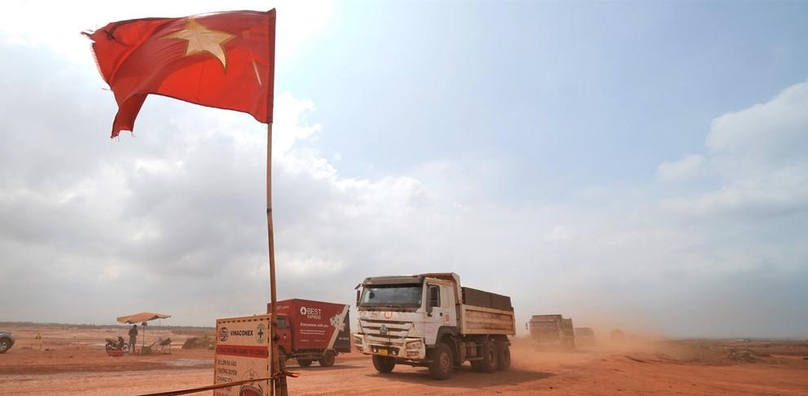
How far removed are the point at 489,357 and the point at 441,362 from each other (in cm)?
368

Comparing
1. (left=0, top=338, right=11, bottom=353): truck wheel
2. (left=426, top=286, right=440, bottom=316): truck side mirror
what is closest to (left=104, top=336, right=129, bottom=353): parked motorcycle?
(left=0, top=338, right=11, bottom=353): truck wheel

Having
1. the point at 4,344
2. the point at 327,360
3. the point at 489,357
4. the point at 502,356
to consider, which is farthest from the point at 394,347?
the point at 4,344

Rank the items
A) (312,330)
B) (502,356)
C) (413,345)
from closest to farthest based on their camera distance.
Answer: (413,345) < (502,356) < (312,330)

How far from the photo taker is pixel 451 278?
50.9ft

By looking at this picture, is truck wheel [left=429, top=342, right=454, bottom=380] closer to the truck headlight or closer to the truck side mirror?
the truck headlight

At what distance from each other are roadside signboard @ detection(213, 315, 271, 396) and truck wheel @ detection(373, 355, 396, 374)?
989 centimetres

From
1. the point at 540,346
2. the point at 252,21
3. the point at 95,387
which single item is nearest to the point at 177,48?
the point at 252,21

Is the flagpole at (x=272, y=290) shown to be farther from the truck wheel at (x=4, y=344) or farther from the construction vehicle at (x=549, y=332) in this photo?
the construction vehicle at (x=549, y=332)

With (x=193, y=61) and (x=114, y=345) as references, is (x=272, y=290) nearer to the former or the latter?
(x=193, y=61)

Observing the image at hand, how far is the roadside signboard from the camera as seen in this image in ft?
16.1

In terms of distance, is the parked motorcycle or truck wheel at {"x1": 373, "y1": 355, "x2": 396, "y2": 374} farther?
the parked motorcycle

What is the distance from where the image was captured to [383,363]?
15.1m

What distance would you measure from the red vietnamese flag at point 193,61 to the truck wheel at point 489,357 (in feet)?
44.3

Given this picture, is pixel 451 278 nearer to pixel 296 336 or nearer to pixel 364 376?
pixel 364 376
